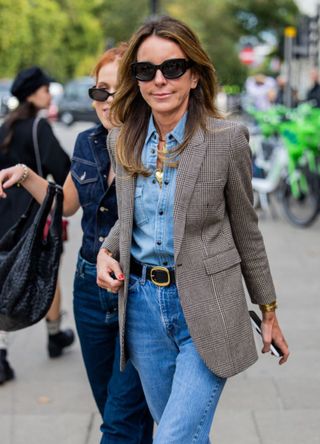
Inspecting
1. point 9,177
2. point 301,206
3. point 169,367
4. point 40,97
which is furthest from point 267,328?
point 301,206

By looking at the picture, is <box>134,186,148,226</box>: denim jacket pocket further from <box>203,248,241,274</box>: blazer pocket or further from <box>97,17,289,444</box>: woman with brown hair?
<box>203,248,241,274</box>: blazer pocket

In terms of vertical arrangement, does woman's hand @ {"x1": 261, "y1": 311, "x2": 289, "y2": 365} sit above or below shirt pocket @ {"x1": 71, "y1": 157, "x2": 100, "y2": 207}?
below

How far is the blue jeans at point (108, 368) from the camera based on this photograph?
10.6 feet

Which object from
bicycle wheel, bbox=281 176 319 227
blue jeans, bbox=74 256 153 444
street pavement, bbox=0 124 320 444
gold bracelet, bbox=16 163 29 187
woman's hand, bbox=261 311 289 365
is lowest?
bicycle wheel, bbox=281 176 319 227

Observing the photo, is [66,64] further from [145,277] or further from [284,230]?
[145,277]

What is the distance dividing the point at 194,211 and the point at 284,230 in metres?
7.81

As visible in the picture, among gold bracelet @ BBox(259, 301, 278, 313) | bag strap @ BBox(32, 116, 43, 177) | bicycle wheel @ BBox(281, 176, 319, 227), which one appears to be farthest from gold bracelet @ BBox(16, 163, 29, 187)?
bicycle wheel @ BBox(281, 176, 319, 227)

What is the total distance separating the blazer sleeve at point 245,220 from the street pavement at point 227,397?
62.9 inches

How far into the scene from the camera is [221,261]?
2.69 m

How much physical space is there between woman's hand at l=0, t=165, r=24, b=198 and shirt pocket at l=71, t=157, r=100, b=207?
0.23 meters

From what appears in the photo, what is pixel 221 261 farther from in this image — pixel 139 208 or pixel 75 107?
pixel 75 107

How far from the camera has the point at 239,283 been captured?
2736 millimetres

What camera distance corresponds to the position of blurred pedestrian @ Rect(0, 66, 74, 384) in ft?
16.2

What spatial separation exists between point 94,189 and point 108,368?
70cm
